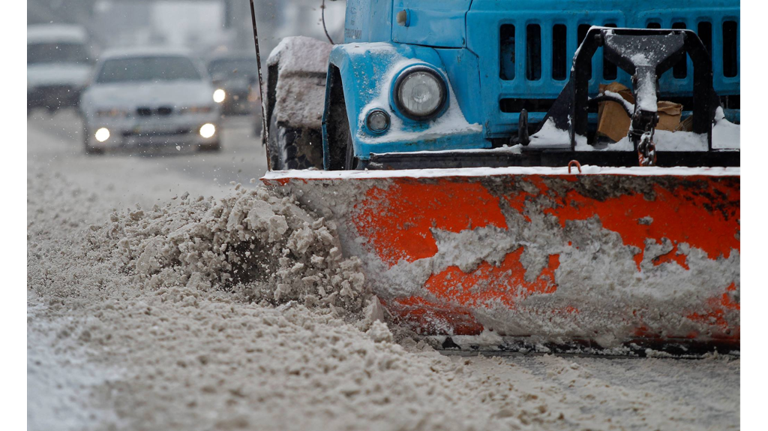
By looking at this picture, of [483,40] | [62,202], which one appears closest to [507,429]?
[483,40]

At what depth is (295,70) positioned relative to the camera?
502 centimetres

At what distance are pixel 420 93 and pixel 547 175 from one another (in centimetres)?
98

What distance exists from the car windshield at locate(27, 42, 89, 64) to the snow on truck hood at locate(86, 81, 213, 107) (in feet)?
30.8

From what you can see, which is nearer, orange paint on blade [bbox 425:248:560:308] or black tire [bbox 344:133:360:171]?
orange paint on blade [bbox 425:248:560:308]

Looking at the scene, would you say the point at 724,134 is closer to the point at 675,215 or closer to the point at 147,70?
the point at 675,215

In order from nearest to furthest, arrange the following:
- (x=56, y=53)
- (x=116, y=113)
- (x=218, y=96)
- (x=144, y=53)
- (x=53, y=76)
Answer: (x=218, y=96) < (x=116, y=113) < (x=144, y=53) < (x=53, y=76) < (x=56, y=53)

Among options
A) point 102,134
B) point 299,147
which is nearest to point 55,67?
point 102,134

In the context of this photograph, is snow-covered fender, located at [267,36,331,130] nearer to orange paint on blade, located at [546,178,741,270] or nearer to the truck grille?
the truck grille

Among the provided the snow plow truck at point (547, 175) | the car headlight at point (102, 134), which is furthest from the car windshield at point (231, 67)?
the snow plow truck at point (547, 175)

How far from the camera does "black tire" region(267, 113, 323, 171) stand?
5.11 m

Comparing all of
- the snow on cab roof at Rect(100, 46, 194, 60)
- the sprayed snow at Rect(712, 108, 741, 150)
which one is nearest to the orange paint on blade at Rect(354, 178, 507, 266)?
the sprayed snow at Rect(712, 108, 741, 150)

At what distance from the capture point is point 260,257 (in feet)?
11.0

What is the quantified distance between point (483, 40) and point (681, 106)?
95cm

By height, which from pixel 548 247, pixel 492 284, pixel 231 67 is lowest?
pixel 492 284
